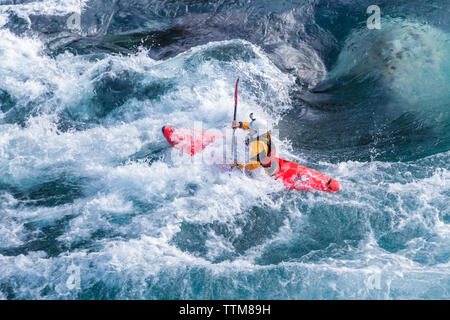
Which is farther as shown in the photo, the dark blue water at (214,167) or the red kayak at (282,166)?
the red kayak at (282,166)

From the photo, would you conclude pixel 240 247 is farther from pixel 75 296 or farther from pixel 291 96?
pixel 291 96

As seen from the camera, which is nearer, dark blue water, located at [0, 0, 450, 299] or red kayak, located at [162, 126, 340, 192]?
dark blue water, located at [0, 0, 450, 299]

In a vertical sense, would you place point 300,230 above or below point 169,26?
below

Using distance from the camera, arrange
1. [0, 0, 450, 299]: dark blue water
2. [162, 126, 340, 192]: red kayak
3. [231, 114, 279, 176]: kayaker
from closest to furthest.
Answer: [0, 0, 450, 299]: dark blue water, [231, 114, 279, 176]: kayaker, [162, 126, 340, 192]: red kayak

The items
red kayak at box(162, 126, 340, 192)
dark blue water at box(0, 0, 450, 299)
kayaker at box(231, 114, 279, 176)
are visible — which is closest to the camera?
dark blue water at box(0, 0, 450, 299)
